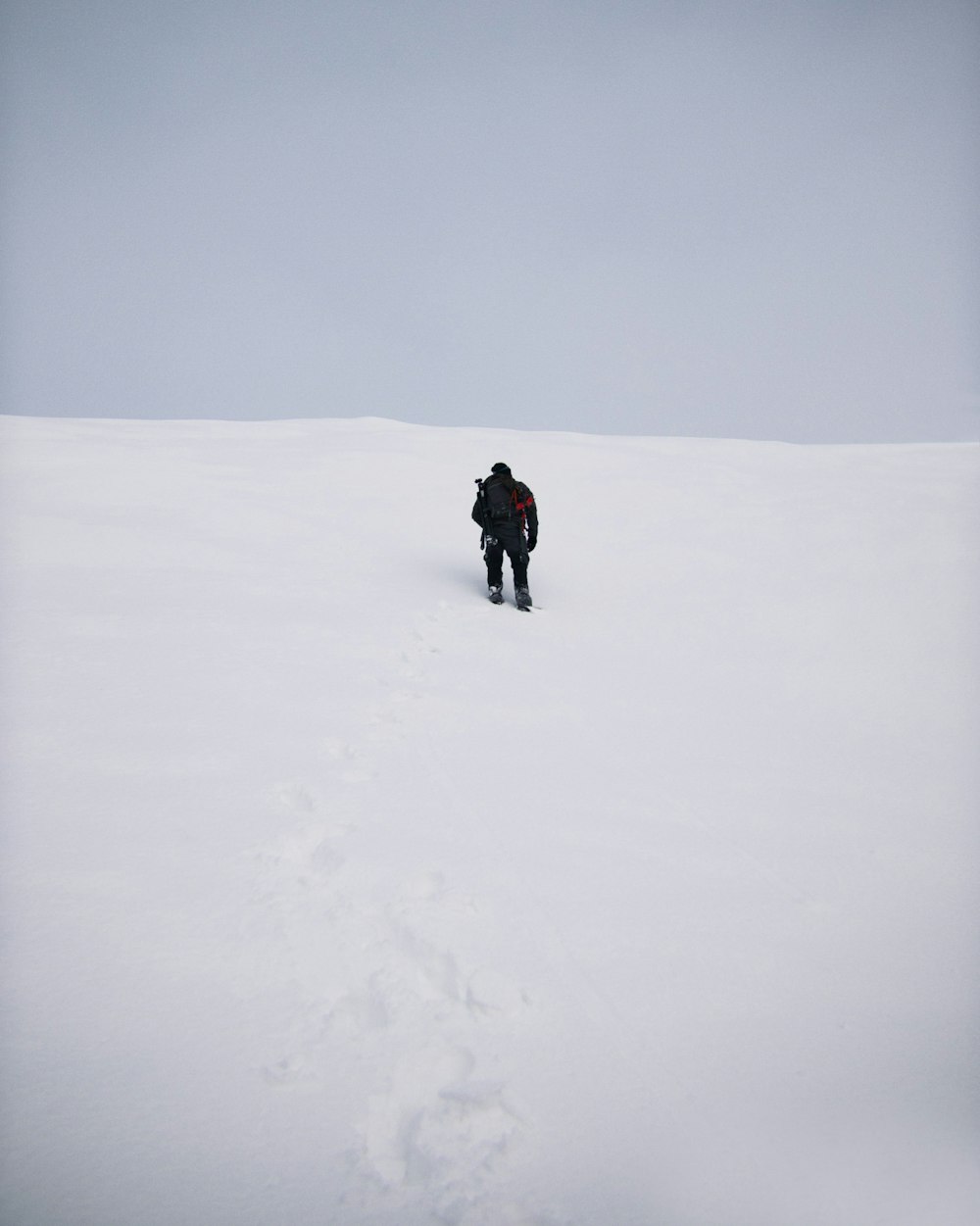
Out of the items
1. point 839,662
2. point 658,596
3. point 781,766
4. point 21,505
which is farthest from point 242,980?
point 21,505

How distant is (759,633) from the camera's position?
7391 millimetres

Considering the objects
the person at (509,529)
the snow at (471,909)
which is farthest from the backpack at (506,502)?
the snow at (471,909)

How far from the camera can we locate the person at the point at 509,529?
7906 mm

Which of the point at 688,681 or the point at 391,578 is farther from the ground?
the point at 391,578

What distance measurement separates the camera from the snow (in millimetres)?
1990

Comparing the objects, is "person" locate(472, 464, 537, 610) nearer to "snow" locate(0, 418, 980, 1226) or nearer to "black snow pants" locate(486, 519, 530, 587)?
"black snow pants" locate(486, 519, 530, 587)

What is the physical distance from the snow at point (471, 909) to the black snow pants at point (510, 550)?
1.86 ft

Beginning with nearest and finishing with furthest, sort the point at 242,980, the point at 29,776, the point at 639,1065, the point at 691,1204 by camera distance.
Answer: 1. the point at 691,1204
2. the point at 639,1065
3. the point at 242,980
4. the point at 29,776

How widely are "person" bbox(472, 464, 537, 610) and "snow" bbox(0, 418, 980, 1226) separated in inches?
20.1

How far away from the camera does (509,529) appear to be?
7949mm

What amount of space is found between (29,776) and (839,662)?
6.81 metres

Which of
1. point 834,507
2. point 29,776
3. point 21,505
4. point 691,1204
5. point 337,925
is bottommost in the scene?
point 691,1204

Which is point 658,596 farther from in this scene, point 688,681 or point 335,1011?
point 335,1011

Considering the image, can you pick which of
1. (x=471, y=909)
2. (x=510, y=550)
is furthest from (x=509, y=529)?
(x=471, y=909)
